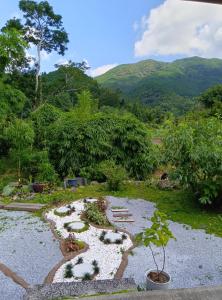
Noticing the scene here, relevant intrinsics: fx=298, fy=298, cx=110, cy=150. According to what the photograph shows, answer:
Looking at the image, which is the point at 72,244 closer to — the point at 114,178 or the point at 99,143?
the point at 114,178

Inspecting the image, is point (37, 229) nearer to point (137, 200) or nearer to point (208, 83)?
point (137, 200)

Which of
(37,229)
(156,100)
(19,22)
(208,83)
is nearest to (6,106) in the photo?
(37,229)

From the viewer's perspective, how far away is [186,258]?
4031 millimetres

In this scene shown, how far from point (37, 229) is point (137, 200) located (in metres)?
2.41

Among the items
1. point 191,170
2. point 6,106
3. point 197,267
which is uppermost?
point 6,106

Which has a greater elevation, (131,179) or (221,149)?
(221,149)

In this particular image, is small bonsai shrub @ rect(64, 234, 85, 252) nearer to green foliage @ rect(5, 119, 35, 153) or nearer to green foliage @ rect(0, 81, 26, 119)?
green foliage @ rect(5, 119, 35, 153)

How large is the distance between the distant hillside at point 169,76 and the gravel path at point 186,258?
45.5 m

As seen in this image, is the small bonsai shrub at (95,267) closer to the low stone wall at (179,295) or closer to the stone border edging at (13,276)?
the stone border edging at (13,276)

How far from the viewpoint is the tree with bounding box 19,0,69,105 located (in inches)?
553

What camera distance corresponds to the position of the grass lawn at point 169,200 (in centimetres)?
529

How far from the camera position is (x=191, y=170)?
18.9 feet

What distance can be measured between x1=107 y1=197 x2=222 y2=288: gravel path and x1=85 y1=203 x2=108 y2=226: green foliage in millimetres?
212

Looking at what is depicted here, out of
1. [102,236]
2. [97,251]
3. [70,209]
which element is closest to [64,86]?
[70,209]
